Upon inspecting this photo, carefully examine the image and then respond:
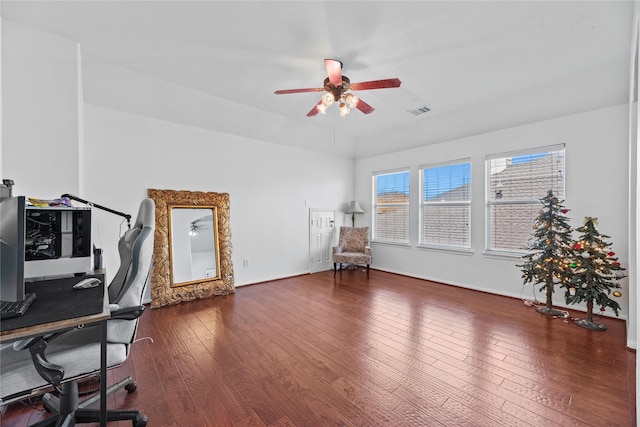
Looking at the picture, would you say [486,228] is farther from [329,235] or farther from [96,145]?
[96,145]

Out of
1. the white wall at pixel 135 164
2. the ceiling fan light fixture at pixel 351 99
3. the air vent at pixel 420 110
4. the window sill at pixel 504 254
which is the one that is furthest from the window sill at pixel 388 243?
the ceiling fan light fixture at pixel 351 99

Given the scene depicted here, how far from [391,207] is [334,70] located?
3871 millimetres

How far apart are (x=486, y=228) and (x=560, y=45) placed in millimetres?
2657

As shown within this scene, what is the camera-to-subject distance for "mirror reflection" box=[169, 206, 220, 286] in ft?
13.1

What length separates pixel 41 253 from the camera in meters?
2.08

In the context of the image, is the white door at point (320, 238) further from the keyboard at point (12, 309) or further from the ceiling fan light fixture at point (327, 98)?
the keyboard at point (12, 309)

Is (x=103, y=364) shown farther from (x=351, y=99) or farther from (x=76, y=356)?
(x=351, y=99)

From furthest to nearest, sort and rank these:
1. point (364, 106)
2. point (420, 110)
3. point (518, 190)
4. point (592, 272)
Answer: point (420, 110) < point (518, 190) < point (364, 106) < point (592, 272)

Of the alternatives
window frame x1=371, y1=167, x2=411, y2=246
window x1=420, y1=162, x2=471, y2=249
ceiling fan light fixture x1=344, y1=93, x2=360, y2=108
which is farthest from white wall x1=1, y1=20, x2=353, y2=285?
ceiling fan light fixture x1=344, y1=93, x2=360, y2=108

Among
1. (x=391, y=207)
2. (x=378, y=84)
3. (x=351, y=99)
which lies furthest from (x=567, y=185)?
(x=351, y=99)

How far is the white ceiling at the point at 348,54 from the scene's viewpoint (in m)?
2.21

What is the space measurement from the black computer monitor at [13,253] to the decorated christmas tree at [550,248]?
478 centimetres

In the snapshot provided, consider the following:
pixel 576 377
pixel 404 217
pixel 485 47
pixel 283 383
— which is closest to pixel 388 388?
pixel 283 383

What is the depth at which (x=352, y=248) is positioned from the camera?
5891 mm
